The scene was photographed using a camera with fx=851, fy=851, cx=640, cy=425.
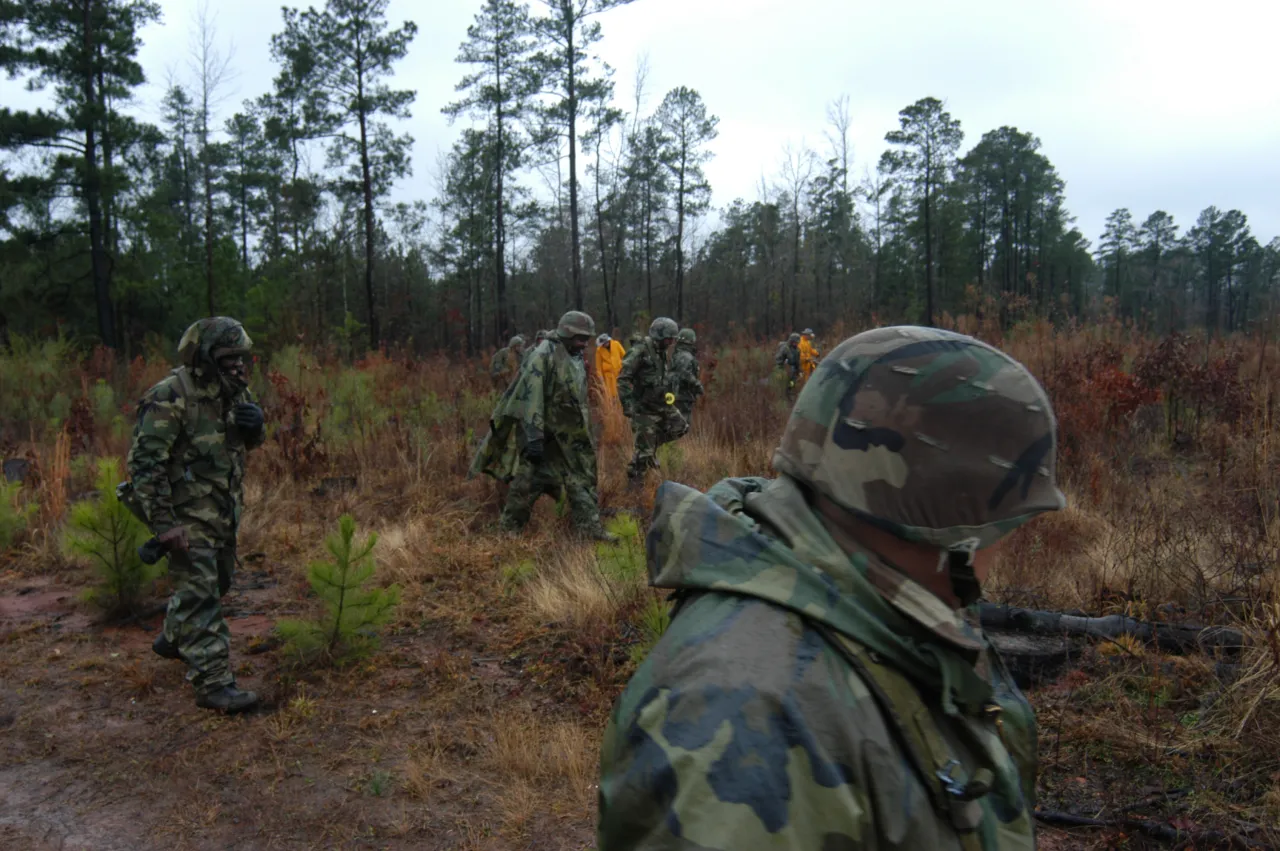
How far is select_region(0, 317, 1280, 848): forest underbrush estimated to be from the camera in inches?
130

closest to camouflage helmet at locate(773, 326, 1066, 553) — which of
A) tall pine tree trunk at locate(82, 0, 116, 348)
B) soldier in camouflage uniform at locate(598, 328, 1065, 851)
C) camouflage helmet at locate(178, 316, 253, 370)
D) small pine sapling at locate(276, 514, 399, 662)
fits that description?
soldier in camouflage uniform at locate(598, 328, 1065, 851)

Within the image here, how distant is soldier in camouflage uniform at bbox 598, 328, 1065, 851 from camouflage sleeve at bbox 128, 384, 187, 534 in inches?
150

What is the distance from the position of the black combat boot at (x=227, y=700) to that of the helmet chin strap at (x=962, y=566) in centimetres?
417

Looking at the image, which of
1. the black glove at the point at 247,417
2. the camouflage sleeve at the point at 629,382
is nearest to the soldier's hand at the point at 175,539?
the black glove at the point at 247,417

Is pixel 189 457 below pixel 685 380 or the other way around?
below

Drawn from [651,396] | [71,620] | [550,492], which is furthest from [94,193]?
[550,492]

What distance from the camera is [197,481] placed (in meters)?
4.41

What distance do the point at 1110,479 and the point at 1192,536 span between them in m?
1.93

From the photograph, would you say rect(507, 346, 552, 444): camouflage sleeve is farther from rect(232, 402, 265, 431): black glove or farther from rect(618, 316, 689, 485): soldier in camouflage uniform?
rect(618, 316, 689, 485): soldier in camouflage uniform

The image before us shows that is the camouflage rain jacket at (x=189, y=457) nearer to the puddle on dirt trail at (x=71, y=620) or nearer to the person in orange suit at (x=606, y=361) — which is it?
the puddle on dirt trail at (x=71, y=620)

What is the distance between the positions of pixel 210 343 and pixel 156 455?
0.62 m

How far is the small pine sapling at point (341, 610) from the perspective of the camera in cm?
458

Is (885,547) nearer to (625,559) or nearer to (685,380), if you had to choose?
(625,559)

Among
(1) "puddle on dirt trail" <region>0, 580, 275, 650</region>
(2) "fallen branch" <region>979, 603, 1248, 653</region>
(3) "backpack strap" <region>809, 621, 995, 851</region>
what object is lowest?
(1) "puddle on dirt trail" <region>0, 580, 275, 650</region>
